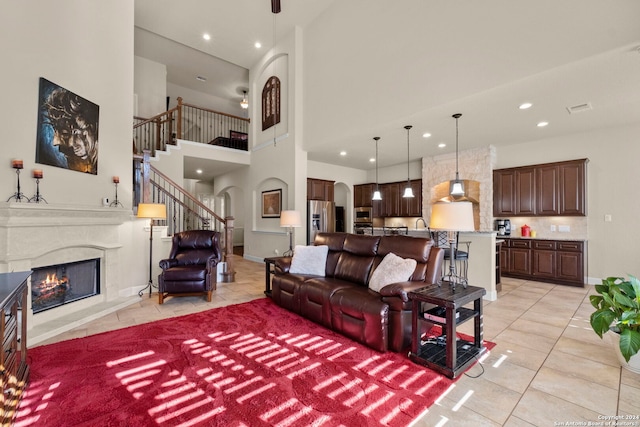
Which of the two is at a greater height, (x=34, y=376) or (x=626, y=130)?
(x=626, y=130)

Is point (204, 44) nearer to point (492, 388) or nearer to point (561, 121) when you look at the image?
point (561, 121)

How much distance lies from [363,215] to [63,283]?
23.5 feet

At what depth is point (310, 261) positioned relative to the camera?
149 inches

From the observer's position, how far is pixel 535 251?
5.55 meters

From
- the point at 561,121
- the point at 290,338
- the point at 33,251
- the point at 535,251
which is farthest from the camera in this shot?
the point at 535,251

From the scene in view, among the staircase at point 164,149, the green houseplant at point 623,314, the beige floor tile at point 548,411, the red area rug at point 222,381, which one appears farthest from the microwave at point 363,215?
the beige floor tile at point 548,411

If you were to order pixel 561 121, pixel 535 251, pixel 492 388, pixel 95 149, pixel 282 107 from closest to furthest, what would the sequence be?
pixel 492 388 → pixel 95 149 → pixel 561 121 → pixel 535 251 → pixel 282 107

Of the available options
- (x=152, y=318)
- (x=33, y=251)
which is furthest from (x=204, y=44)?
(x=152, y=318)

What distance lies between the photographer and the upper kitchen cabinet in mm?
5258

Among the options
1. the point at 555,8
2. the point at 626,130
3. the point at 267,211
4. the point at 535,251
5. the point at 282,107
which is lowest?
the point at 535,251

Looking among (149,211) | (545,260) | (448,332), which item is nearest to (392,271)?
(448,332)

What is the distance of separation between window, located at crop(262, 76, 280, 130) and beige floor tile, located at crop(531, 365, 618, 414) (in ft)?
21.9

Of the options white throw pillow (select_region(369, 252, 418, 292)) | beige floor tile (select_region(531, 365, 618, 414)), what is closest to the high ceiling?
white throw pillow (select_region(369, 252, 418, 292))

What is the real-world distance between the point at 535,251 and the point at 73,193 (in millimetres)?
7665
